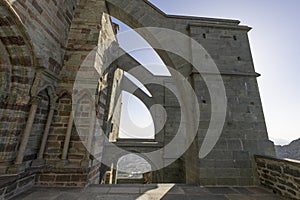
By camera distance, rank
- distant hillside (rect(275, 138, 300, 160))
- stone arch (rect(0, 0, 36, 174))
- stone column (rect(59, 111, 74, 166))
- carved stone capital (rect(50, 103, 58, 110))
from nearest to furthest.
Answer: stone arch (rect(0, 0, 36, 174)), stone column (rect(59, 111, 74, 166)), carved stone capital (rect(50, 103, 58, 110)), distant hillside (rect(275, 138, 300, 160))

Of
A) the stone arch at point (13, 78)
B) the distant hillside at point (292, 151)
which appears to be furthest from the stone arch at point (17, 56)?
the distant hillside at point (292, 151)

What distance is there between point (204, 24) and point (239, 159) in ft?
12.9

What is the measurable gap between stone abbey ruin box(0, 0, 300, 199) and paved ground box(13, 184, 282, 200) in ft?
0.68

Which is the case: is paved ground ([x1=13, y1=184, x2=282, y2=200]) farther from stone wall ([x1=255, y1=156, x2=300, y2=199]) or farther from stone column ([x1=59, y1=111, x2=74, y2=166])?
stone column ([x1=59, y1=111, x2=74, y2=166])

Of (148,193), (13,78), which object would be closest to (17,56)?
(13,78)

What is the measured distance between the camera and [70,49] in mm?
3543

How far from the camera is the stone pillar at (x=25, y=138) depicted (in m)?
2.28

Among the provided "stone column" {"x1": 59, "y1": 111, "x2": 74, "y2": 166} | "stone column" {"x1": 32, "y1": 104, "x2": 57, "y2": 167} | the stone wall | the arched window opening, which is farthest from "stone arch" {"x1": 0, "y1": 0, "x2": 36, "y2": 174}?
the arched window opening

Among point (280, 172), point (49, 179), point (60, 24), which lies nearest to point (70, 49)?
point (60, 24)

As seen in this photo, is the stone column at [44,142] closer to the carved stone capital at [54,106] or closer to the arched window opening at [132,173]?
the carved stone capital at [54,106]

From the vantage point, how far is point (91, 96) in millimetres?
3266

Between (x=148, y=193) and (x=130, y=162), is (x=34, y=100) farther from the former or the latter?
(x=130, y=162)

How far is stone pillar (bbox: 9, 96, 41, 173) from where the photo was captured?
2.28 meters

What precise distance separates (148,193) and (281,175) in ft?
8.48
